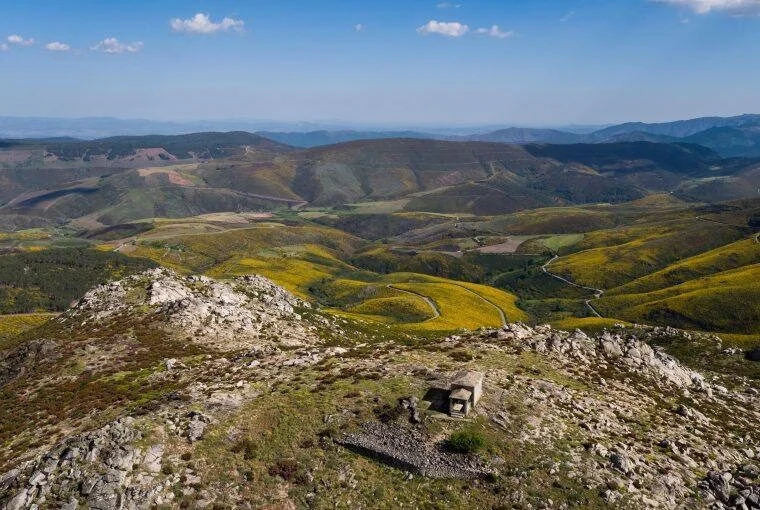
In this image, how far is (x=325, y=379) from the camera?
46.6m

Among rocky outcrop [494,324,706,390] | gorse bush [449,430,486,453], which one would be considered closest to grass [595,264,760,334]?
rocky outcrop [494,324,706,390]

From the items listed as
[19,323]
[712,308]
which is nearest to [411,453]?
[19,323]

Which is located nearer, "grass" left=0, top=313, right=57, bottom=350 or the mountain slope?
the mountain slope

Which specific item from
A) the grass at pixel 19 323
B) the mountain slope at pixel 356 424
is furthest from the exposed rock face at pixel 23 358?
the grass at pixel 19 323

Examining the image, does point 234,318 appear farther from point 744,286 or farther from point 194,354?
point 744,286

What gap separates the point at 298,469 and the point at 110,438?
12.9 m

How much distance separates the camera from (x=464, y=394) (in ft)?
130

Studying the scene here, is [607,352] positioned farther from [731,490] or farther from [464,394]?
[464,394]

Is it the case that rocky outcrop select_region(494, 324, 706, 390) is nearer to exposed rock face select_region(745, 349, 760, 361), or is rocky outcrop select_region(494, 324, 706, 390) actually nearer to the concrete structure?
the concrete structure

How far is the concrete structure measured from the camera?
39469 millimetres

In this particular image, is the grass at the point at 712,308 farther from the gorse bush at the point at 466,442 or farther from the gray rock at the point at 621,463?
the gorse bush at the point at 466,442

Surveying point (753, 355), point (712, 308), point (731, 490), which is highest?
point (731, 490)

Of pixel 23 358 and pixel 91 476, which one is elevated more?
pixel 91 476

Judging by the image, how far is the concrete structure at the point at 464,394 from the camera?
39.5 m
